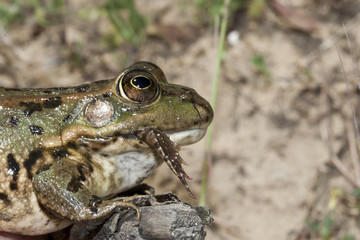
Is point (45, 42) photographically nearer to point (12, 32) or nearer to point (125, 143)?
point (12, 32)

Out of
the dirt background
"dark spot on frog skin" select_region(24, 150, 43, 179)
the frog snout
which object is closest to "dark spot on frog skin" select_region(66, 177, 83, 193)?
"dark spot on frog skin" select_region(24, 150, 43, 179)

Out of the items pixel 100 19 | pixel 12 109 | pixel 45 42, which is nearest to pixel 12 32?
pixel 45 42

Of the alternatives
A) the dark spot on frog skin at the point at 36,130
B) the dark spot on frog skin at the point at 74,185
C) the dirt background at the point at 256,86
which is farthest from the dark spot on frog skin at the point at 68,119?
the dirt background at the point at 256,86

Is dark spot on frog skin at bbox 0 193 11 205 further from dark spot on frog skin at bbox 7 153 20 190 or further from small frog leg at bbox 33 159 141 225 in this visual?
small frog leg at bbox 33 159 141 225

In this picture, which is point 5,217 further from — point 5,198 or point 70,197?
point 70,197

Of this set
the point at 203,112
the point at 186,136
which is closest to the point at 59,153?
the point at 186,136

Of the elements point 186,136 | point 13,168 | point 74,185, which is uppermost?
point 186,136

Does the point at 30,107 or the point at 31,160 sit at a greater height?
the point at 30,107
